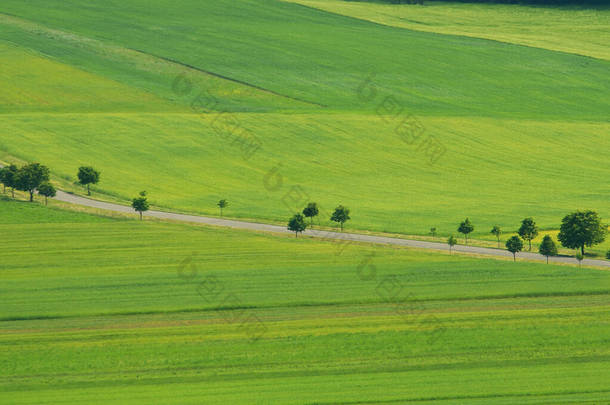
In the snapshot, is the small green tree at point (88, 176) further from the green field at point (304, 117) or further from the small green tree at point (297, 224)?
the small green tree at point (297, 224)

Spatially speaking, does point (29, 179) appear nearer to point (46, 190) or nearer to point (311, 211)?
point (46, 190)

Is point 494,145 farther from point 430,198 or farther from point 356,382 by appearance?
point 356,382

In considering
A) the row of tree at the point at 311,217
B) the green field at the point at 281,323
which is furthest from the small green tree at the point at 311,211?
the green field at the point at 281,323

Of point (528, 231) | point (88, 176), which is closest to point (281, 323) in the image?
point (528, 231)

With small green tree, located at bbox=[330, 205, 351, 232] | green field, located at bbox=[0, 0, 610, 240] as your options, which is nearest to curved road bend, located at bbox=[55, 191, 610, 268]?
small green tree, located at bbox=[330, 205, 351, 232]

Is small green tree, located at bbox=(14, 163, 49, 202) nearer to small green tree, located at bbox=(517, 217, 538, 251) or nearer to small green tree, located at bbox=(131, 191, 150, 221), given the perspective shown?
small green tree, located at bbox=(131, 191, 150, 221)

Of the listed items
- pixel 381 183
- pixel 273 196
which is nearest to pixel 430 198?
pixel 381 183
